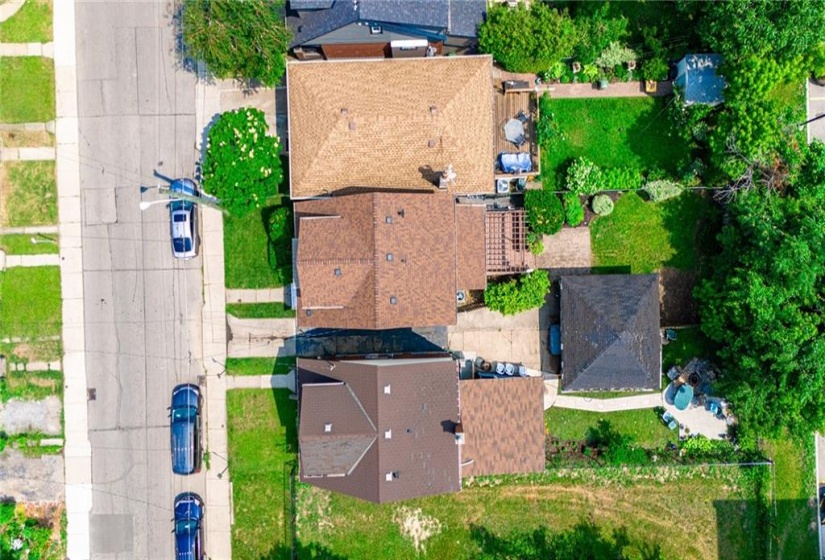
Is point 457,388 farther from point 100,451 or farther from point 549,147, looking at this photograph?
point 100,451

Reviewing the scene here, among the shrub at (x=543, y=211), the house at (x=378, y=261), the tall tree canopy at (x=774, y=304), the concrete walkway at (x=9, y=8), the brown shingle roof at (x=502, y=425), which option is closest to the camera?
the house at (x=378, y=261)

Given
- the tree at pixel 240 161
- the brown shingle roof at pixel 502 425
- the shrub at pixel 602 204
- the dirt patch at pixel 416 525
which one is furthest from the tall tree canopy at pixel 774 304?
the tree at pixel 240 161

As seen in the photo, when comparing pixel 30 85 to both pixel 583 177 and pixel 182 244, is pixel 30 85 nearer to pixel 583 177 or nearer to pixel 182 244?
pixel 182 244

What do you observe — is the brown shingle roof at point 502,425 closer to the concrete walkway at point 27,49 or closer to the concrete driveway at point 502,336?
the concrete driveway at point 502,336

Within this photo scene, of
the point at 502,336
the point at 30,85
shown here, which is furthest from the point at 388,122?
the point at 30,85

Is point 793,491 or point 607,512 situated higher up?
point 793,491

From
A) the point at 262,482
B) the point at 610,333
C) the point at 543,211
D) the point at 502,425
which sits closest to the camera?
the point at 610,333

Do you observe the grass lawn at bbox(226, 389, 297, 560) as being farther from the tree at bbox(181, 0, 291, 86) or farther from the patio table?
the patio table
